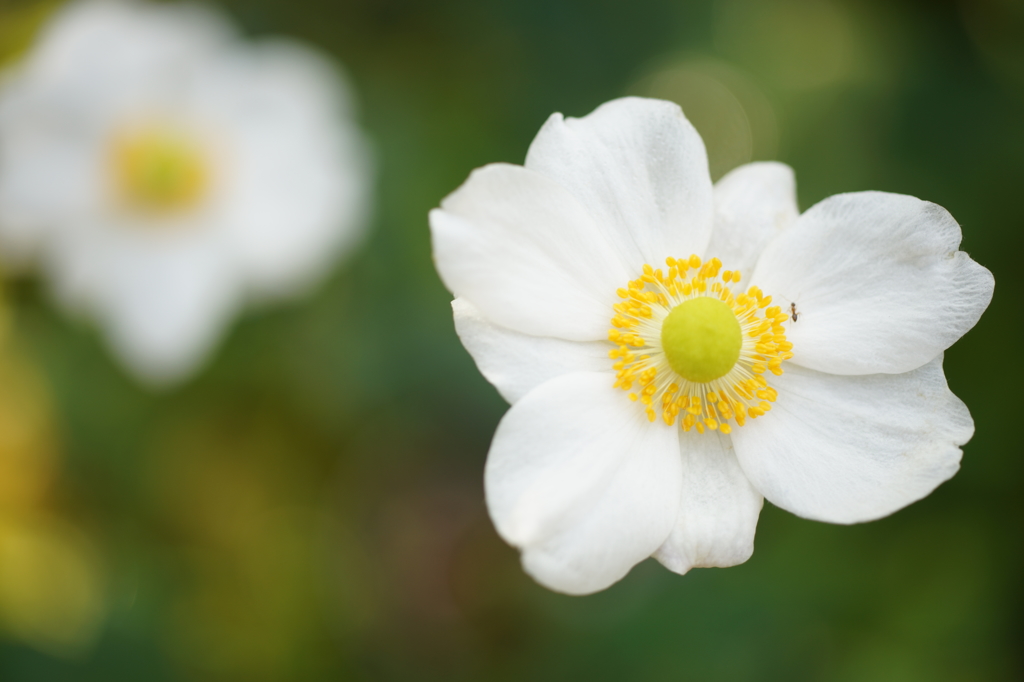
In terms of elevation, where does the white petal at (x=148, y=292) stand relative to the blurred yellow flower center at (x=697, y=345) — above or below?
below

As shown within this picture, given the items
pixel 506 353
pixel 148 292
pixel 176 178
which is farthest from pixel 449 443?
pixel 506 353

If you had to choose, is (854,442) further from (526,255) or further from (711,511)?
(526,255)

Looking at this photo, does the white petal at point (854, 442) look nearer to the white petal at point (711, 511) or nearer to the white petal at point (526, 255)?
the white petal at point (711, 511)

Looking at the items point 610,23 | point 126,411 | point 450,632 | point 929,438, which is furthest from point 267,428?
point 929,438

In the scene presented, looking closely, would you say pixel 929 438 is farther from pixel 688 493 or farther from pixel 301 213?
pixel 301 213

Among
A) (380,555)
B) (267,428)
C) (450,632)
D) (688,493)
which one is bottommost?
(450,632)

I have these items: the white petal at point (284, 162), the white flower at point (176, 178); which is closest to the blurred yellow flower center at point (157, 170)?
the white flower at point (176, 178)
